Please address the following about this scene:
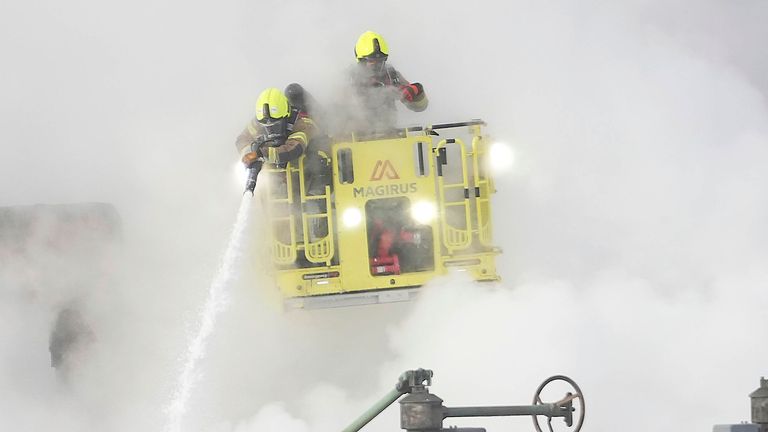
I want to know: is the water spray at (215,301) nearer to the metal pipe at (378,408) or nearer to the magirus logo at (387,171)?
the magirus logo at (387,171)

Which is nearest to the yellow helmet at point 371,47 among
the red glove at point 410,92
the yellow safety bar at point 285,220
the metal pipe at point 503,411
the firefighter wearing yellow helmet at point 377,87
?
the firefighter wearing yellow helmet at point 377,87

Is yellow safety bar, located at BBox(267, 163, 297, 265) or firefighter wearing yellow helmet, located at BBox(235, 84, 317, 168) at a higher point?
firefighter wearing yellow helmet, located at BBox(235, 84, 317, 168)

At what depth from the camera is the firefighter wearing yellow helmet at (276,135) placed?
14.5 meters

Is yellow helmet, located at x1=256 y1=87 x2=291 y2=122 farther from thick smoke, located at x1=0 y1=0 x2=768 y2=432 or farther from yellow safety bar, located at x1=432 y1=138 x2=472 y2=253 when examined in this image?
yellow safety bar, located at x1=432 y1=138 x2=472 y2=253

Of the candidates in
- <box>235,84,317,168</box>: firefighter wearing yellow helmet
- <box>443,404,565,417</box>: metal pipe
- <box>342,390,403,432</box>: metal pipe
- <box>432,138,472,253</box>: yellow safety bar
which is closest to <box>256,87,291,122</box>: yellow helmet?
<box>235,84,317,168</box>: firefighter wearing yellow helmet

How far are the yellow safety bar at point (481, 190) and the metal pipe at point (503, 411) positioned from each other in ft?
15.5

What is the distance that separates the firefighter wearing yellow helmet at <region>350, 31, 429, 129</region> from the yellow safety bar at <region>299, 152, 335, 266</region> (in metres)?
0.78

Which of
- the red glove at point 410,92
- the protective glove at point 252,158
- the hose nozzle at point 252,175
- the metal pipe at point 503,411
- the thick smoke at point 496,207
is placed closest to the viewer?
the metal pipe at point 503,411

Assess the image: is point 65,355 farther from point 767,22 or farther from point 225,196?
point 767,22

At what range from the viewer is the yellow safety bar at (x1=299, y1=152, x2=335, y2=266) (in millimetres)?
14617

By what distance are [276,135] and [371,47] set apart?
1350mm

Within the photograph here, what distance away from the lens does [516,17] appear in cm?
1812

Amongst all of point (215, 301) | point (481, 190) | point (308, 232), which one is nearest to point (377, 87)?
point (481, 190)

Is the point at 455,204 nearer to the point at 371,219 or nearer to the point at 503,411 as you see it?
the point at 371,219
